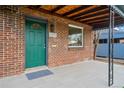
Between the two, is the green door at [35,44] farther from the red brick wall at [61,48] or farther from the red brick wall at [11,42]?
the red brick wall at [11,42]

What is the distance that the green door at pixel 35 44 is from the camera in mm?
5111

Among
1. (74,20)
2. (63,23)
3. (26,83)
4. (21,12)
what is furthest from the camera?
(74,20)

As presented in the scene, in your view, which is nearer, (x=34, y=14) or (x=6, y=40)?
(x=6, y=40)

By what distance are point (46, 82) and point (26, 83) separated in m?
0.59

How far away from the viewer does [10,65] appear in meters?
4.26

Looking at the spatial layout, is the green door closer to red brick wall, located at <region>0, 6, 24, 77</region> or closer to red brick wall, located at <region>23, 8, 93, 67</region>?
red brick wall, located at <region>23, 8, 93, 67</region>

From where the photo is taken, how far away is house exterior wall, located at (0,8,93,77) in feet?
13.5

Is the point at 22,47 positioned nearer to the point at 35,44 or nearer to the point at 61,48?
the point at 35,44

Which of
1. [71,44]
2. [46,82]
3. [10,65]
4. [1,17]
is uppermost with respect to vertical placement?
[1,17]

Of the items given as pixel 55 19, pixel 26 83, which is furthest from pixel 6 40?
pixel 55 19

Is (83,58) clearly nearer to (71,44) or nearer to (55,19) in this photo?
(71,44)

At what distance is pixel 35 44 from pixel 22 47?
791mm

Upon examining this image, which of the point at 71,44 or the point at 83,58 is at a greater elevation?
the point at 71,44

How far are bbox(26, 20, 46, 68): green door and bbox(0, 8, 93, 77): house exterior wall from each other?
32 cm
